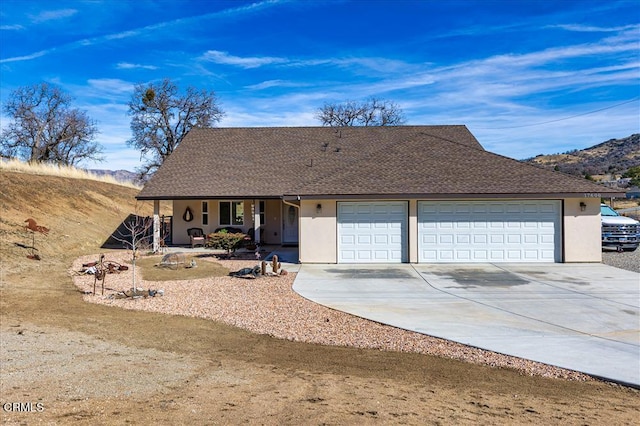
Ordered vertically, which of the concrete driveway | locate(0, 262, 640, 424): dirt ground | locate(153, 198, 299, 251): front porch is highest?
locate(153, 198, 299, 251): front porch

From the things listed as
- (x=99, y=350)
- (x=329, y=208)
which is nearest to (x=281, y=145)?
(x=329, y=208)

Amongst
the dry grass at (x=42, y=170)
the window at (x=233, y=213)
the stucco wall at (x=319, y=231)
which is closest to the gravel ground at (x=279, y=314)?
the stucco wall at (x=319, y=231)

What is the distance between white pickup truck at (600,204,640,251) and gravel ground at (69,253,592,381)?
49.2 ft

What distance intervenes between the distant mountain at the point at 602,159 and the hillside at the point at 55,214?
217ft

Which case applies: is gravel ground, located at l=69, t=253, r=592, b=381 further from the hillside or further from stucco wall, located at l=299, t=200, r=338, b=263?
the hillside

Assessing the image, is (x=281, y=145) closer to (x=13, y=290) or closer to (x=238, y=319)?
(x=13, y=290)

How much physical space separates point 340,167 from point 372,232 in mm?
6438

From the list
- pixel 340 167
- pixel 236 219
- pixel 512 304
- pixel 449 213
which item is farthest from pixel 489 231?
pixel 236 219

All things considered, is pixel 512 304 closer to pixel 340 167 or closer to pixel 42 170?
pixel 340 167

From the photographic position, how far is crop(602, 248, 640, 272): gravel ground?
17.3 m

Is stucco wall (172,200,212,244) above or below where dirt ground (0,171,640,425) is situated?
above

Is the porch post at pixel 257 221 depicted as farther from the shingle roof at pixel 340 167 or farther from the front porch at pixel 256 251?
the shingle roof at pixel 340 167

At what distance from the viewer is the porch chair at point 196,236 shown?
965 inches

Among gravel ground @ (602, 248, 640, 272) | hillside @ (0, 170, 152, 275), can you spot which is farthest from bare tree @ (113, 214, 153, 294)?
gravel ground @ (602, 248, 640, 272)
